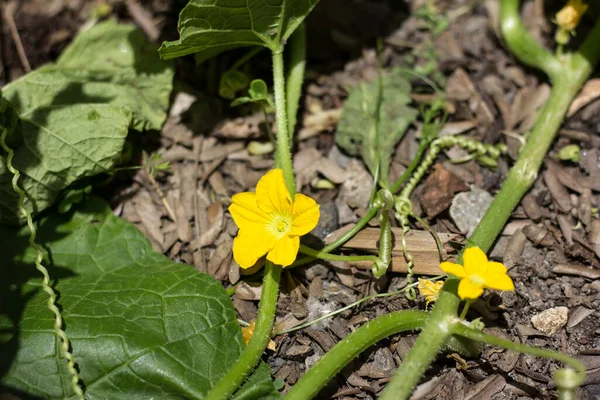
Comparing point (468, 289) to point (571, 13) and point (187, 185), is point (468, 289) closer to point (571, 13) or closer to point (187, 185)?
point (187, 185)

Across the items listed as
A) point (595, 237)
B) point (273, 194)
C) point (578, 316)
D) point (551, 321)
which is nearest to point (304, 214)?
point (273, 194)

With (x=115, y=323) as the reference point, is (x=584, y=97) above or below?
above

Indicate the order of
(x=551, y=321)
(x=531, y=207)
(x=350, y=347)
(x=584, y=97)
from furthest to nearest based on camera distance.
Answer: (x=584, y=97)
(x=531, y=207)
(x=551, y=321)
(x=350, y=347)

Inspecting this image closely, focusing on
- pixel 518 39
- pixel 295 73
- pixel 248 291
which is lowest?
pixel 248 291

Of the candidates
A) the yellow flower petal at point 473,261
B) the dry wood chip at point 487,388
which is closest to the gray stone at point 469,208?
the yellow flower petal at point 473,261

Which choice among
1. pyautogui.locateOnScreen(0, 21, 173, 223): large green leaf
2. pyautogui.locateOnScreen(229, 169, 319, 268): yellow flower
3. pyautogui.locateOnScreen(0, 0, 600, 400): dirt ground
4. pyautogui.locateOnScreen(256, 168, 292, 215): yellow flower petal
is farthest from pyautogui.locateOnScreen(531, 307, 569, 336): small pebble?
pyautogui.locateOnScreen(0, 21, 173, 223): large green leaf

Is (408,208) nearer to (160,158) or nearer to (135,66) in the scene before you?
(160,158)

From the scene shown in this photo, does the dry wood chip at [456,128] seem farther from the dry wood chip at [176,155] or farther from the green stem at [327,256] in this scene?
the dry wood chip at [176,155]
